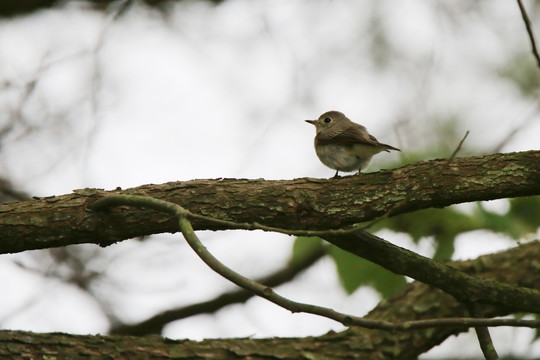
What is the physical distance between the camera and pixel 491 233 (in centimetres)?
511

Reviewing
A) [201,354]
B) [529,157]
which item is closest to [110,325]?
[201,354]

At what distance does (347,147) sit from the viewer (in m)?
5.73

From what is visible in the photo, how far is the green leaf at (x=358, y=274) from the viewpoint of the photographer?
4.99 metres

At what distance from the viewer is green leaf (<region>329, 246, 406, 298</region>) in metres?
4.99

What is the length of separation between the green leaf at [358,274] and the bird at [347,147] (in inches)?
35.5

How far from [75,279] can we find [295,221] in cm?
398

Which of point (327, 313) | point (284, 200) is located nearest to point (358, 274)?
point (284, 200)

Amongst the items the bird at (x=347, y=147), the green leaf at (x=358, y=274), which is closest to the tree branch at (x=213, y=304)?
the bird at (x=347, y=147)

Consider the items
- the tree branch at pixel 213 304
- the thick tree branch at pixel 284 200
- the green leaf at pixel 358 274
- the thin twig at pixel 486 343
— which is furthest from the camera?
the tree branch at pixel 213 304

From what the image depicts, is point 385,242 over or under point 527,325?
over

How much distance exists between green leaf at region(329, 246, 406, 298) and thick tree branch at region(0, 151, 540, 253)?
103cm

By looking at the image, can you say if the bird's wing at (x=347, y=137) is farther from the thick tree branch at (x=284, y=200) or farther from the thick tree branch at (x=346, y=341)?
the thick tree branch at (x=284, y=200)

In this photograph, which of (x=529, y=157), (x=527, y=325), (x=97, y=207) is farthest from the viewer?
(x=529, y=157)

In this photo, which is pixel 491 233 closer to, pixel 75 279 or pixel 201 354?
pixel 201 354
